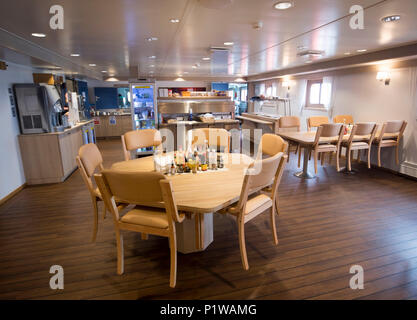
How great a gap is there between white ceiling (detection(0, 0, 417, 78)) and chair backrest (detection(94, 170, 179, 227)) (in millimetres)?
1424

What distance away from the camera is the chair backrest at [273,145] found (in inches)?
106

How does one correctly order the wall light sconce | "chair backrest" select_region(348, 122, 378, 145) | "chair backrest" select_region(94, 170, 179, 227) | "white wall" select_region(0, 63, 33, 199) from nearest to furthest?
"chair backrest" select_region(94, 170, 179, 227) < "white wall" select_region(0, 63, 33, 199) < "chair backrest" select_region(348, 122, 378, 145) < the wall light sconce

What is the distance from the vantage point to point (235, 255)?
2.32 metres

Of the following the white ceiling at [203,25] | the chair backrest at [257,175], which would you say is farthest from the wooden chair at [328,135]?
the chair backrest at [257,175]

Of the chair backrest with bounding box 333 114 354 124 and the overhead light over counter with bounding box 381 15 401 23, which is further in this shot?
the chair backrest with bounding box 333 114 354 124

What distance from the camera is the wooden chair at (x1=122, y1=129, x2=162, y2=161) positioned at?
3.18m

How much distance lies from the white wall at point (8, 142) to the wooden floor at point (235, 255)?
0.52m

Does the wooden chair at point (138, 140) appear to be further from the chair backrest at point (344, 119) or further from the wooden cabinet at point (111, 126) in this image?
the wooden cabinet at point (111, 126)

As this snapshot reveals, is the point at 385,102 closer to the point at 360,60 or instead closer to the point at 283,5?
the point at 360,60

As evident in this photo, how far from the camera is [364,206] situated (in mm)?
3357

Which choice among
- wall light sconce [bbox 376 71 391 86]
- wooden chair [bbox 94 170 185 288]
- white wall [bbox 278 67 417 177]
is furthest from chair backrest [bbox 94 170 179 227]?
wall light sconce [bbox 376 71 391 86]

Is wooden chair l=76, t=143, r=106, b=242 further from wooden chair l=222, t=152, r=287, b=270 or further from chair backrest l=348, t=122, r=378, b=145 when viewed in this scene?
chair backrest l=348, t=122, r=378, b=145

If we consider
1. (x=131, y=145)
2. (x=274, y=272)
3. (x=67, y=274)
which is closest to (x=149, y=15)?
(x=131, y=145)

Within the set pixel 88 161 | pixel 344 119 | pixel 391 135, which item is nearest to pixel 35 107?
pixel 88 161
